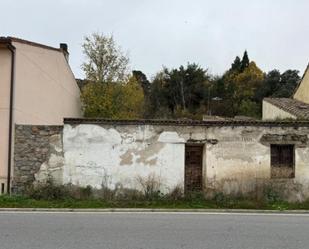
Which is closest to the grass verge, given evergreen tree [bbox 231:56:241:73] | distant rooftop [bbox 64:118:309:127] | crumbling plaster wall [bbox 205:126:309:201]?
crumbling plaster wall [bbox 205:126:309:201]

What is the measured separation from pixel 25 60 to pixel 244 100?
4944 cm

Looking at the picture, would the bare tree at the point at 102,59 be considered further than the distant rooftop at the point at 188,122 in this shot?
Yes

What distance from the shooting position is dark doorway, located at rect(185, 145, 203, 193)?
17.7 metres

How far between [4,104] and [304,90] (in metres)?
22.7

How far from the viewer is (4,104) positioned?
17734 millimetres

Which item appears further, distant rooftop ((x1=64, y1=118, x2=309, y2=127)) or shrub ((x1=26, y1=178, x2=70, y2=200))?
distant rooftop ((x1=64, y1=118, x2=309, y2=127))

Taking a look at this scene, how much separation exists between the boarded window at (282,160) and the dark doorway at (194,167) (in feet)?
8.66

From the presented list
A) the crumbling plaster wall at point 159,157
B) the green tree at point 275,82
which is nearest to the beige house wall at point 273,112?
the crumbling plaster wall at point 159,157

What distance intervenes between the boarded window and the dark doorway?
2640 mm

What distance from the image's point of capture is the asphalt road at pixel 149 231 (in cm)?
878

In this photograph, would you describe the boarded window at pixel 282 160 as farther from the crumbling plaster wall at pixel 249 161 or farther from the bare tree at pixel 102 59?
the bare tree at pixel 102 59

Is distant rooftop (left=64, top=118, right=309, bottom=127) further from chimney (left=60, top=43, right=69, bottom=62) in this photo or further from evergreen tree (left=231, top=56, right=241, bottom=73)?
evergreen tree (left=231, top=56, right=241, bottom=73)

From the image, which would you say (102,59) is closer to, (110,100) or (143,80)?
(110,100)

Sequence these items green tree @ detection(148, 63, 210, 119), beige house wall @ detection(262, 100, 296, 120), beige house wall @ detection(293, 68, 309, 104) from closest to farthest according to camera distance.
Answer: beige house wall @ detection(262, 100, 296, 120)
beige house wall @ detection(293, 68, 309, 104)
green tree @ detection(148, 63, 210, 119)
